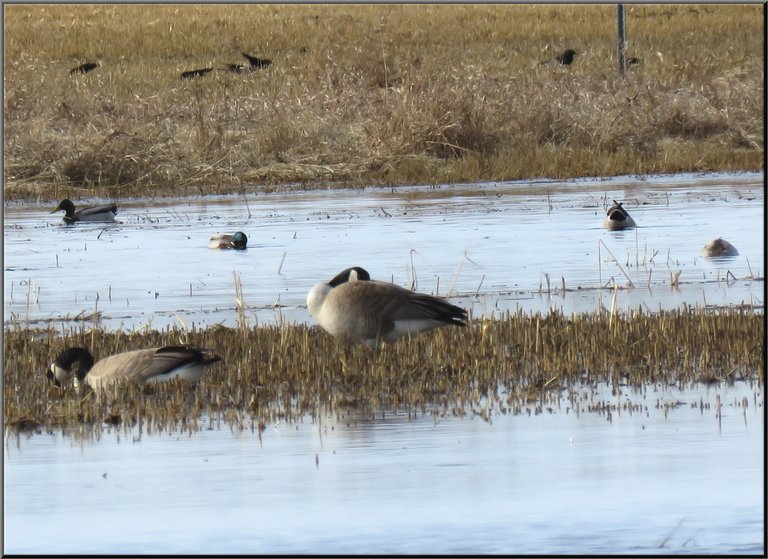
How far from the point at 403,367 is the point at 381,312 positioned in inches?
26.4

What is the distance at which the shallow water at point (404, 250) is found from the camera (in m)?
12.9

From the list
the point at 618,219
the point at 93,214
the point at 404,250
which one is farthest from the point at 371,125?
the point at 404,250

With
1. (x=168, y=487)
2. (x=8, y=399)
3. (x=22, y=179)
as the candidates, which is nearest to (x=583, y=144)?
(x=22, y=179)

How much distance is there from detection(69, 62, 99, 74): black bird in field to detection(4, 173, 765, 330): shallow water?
1196 centimetres

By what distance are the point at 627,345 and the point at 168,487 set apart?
412 centimetres

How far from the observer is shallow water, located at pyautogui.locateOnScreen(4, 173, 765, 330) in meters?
12.9

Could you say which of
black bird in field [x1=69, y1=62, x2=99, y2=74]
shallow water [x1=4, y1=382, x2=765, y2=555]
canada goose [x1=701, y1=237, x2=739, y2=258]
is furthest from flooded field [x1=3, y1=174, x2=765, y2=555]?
black bird in field [x1=69, y1=62, x2=99, y2=74]

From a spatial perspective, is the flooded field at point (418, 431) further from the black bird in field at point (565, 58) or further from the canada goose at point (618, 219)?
the black bird in field at point (565, 58)

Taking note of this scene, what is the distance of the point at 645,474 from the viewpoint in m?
6.49

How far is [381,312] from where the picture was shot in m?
9.70

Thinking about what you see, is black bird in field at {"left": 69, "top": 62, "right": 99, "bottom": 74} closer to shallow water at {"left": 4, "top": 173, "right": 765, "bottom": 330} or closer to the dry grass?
the dry grass

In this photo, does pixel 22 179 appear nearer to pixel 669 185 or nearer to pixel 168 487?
pixel 669 185

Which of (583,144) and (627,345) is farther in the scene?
(583,144)

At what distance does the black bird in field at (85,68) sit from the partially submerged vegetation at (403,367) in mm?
23993
